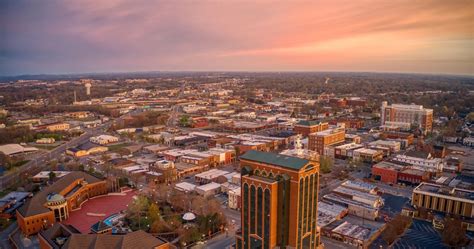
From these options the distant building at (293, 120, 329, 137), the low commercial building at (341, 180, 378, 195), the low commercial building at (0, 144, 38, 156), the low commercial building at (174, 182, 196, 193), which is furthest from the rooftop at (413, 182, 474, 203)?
the low commercial building at (0, 144, 38, 156)

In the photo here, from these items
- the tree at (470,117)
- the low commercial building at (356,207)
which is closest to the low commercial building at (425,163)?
the low commercial building at (356,207)

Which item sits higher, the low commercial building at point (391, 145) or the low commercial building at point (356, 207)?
the low commercial building at point (391, 145)

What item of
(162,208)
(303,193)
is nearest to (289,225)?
(303,193)

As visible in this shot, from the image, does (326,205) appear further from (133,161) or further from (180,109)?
(180,109)

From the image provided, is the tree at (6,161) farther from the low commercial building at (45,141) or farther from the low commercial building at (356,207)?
the low commercial building at (356,207)

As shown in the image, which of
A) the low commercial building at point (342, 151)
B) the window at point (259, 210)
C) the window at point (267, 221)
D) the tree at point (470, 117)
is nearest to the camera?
the window at point (267, 221)

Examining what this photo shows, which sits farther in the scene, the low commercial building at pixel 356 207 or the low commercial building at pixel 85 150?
the low commercial building at pixel 85 150

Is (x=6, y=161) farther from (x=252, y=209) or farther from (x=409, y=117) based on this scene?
(x=409, y=117)
